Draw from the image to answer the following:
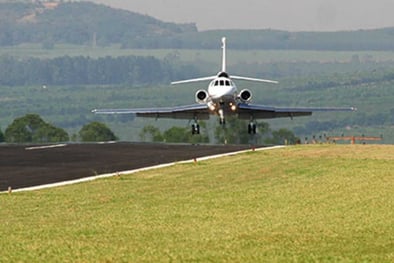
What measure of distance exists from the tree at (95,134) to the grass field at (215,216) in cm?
7068

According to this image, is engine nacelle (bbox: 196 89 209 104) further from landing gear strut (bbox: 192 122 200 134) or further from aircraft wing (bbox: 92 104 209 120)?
landing gear strut (bbox: 192 122 200 134)

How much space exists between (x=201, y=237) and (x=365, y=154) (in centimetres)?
2767

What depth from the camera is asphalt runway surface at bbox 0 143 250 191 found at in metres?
45.1

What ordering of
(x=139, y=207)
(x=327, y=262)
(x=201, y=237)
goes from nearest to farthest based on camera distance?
(x=327, y=262)
(x=201, y=237)
(x=139, y=207)

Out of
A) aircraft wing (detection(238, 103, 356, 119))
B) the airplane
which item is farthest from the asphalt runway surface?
aircraft wing (detection(238, 103, 356, 119))

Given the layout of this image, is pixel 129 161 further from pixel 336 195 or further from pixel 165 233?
pixel 165 233

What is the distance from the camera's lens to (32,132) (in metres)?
122

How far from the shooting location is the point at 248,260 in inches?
866

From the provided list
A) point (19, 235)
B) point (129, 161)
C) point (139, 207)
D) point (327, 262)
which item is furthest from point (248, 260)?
point (129, 161)

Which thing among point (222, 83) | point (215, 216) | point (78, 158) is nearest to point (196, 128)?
point (222, 83)

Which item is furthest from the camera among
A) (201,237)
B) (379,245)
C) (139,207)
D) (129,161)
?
(129,161)

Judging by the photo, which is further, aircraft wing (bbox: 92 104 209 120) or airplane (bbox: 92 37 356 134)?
aircraft wing (bbox: 92 104 209 120)

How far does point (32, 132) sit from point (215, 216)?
306ft

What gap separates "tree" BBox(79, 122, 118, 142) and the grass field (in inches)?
2783
